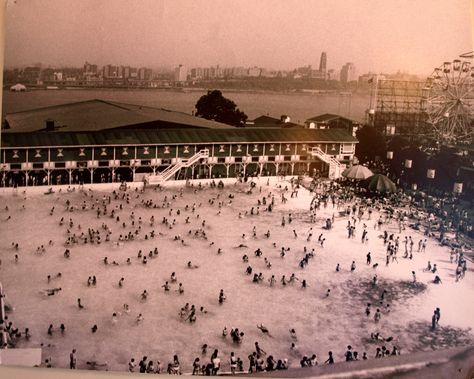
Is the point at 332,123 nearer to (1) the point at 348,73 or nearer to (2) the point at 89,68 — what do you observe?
(1) the point at 348,73

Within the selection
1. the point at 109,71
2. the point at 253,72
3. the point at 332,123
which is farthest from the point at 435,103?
the point at 109,71

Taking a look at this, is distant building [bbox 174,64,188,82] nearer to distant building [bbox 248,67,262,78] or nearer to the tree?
the tree

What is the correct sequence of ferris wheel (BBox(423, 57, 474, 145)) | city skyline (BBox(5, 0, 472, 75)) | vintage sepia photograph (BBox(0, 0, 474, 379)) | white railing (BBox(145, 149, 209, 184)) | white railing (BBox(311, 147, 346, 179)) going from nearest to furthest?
vintage sepia photograph (BBox(0, 0, 474, 379)) → city skyline (BBox(5, 0, 472, 75)) → ferris wheel (BBox(423, 57, 474, 145)) → white railing (BBox(145, 149, 209, 184)) → white railing (BBox(311, 147, 346, 179))

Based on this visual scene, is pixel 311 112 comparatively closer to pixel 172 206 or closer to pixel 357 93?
pixel 357 93

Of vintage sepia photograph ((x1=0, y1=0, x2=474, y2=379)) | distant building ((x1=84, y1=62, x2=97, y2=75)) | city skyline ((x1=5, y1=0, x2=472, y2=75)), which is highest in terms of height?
city skyline ((x1=5, y1=0, x2=472, y2=75))

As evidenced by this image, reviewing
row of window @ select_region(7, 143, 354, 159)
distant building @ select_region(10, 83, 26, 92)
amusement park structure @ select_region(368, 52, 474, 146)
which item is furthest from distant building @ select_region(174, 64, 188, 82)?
amusement park structure @ select_region(368, 52, 474, 146)

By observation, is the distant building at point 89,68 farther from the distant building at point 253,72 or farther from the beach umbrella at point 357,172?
the beach umbrella at point 357,172

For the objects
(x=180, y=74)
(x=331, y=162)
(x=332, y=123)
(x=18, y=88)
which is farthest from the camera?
(x=331, y=162)

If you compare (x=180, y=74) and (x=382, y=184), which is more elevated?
(x=180, y=74)

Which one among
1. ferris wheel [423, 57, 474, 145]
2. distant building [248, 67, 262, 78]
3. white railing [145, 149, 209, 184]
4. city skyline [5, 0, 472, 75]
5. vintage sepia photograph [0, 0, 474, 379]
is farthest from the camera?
white railing [145, 149, 209, 184]
